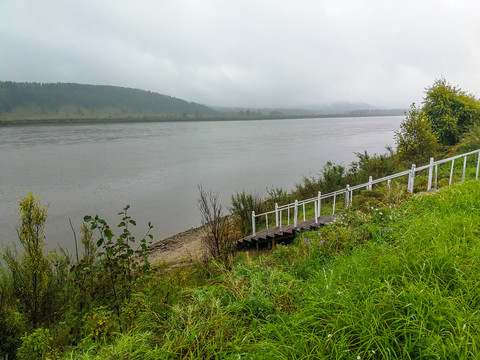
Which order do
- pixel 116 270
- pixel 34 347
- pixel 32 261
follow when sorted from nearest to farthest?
1. pixel 34 347
2. pixel 116 270
3. pixel 32 261

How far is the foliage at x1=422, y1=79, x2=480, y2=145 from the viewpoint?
19.3 meters

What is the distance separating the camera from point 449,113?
64.0 feet

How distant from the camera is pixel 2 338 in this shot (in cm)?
526

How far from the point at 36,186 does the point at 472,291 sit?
34.6m

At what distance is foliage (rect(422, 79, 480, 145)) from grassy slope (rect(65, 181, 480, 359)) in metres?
19.2

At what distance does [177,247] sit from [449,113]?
20.1 m

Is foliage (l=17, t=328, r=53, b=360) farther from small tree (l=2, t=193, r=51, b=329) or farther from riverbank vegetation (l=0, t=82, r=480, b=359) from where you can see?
small tree (l=2, t=193, r=51, b=329)

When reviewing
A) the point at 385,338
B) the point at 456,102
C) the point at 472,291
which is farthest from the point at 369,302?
the point at 456,102

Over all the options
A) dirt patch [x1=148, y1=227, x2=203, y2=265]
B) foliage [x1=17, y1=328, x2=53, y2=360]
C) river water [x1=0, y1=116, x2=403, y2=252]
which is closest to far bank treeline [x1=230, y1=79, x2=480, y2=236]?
dirt patch [x1=148, y1=227, x2=203, y2=265]

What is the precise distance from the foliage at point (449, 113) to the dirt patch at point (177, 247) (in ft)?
57.1

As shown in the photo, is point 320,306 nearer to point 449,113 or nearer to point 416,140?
point 416,140

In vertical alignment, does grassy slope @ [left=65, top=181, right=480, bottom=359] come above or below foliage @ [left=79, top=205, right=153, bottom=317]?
above

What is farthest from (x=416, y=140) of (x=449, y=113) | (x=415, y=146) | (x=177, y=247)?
(x=177, y=247)

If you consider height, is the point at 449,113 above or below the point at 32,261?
above
